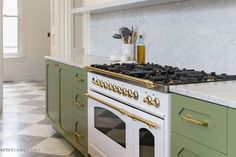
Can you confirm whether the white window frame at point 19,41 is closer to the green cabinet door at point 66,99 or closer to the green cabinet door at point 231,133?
the green cabinet door at point 66,99

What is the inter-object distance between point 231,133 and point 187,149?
12.0 inches

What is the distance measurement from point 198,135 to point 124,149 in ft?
2.46

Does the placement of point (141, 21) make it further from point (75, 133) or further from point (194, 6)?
point (75, 133)

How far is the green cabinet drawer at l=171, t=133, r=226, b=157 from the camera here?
137 centimetres

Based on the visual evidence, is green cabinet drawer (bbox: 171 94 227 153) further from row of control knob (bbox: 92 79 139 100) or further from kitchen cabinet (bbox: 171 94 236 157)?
row of control knob (bbox: 92 79 139 100)

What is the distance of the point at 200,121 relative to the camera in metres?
1.39

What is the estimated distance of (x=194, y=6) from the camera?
2326mm

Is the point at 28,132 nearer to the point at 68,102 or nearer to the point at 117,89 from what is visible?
the point at 68,102

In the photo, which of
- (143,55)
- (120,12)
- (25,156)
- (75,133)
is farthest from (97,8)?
(25,156)

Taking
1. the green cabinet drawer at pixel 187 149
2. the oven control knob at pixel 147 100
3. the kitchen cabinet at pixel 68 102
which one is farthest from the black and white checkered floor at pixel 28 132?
the green cabinet drawer at pixel 187 149

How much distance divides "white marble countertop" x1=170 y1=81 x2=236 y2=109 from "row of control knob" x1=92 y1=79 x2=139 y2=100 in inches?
14.4

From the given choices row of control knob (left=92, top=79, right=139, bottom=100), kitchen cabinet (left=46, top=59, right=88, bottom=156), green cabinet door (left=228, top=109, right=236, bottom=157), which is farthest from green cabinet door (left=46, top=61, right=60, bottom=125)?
green cabinet door (left=228, top=109, right=236, bottom=157)

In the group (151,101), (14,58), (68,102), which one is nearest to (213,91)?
(151,101)

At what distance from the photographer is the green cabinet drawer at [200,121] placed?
4.24ft
